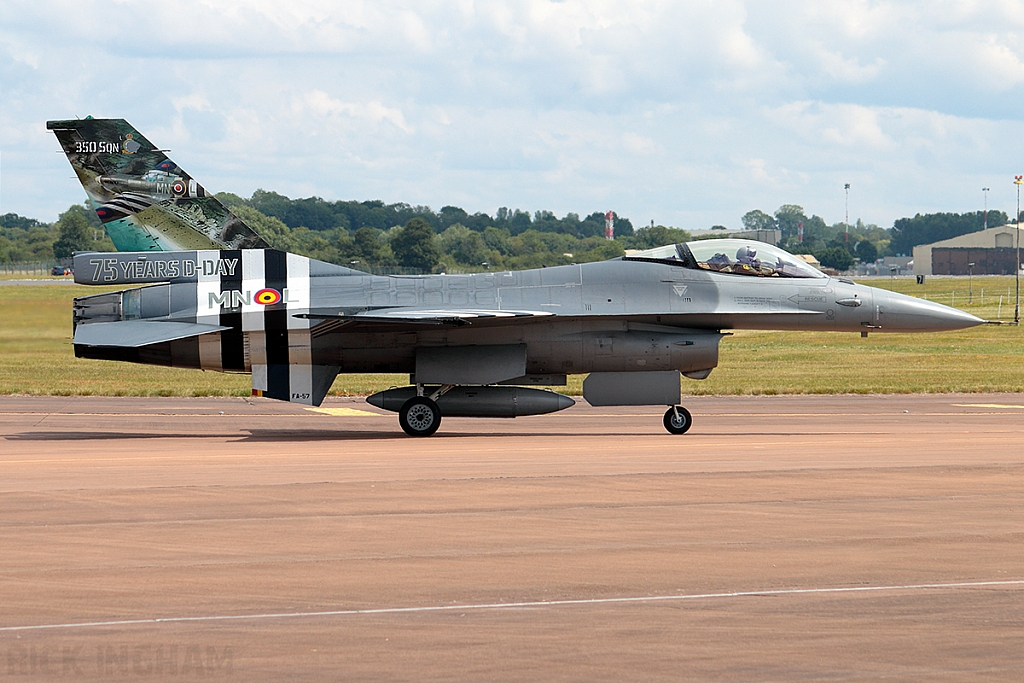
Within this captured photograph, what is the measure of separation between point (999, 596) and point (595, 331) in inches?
412

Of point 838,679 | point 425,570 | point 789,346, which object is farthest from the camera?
point 789,346

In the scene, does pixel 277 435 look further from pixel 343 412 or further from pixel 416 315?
pixel 343 412

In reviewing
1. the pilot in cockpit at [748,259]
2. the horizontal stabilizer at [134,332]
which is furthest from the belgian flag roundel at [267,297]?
the pilot in cockpit at [748,259]

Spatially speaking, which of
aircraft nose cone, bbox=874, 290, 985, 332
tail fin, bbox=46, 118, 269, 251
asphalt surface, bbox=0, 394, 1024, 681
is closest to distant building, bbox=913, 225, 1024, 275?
aircraft nose cone, bbox=874, 290, 985, 332

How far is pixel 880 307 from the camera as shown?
17938mm

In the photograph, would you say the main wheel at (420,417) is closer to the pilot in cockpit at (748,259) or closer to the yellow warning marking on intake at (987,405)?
the pilot in cockpit at (748,259)

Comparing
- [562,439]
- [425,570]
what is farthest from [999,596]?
[562,439]

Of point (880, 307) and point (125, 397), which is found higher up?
point (880, 307)

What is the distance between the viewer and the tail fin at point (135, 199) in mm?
18312

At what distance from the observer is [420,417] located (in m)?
17.8

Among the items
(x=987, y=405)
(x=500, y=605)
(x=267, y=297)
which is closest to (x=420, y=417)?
(x=267, y=297)

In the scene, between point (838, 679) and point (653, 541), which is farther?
point (653, 541)

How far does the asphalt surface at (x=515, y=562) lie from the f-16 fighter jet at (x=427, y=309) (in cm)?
238

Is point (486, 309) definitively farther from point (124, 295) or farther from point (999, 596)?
point (999, 596)
